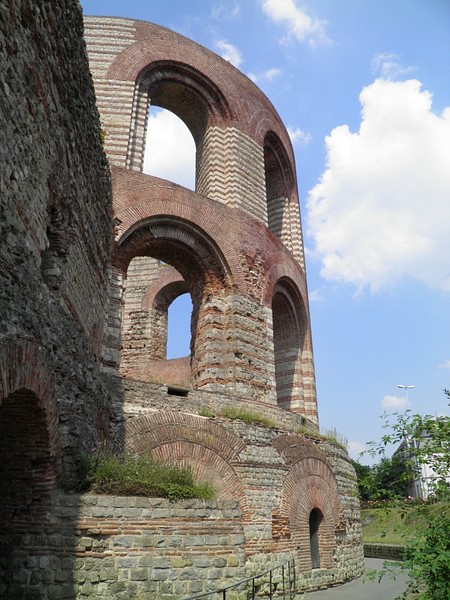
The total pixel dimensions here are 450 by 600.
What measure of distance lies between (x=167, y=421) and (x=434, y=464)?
495cm

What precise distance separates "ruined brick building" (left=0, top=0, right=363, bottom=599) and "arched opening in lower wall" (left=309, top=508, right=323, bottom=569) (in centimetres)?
4

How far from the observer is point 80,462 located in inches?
228

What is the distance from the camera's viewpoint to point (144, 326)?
18703mm

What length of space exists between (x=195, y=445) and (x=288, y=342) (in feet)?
24.4

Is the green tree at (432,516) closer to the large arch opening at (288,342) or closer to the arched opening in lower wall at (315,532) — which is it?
the arched opening in lower wall at (315,532)

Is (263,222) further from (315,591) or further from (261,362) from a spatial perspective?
(315,591)

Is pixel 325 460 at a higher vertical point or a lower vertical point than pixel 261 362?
lower

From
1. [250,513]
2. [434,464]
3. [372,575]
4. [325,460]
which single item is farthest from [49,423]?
[325,460]

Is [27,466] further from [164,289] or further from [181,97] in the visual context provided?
[164,289]

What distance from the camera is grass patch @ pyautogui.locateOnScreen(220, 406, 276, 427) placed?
9.74 meters

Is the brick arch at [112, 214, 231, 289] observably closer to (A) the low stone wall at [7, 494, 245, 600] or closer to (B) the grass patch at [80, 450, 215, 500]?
(B) the grass patch at [80, 450, 215, 500]

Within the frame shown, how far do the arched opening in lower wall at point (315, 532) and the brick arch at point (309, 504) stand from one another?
0.07m

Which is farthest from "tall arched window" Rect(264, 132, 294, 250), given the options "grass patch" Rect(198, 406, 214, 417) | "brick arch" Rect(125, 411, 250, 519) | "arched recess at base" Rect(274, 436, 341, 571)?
"brick arch" Rect(125, 411, 250, 519)

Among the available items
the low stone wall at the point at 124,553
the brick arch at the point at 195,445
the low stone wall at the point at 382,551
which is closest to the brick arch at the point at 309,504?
the brick arch at the point at 195,445
